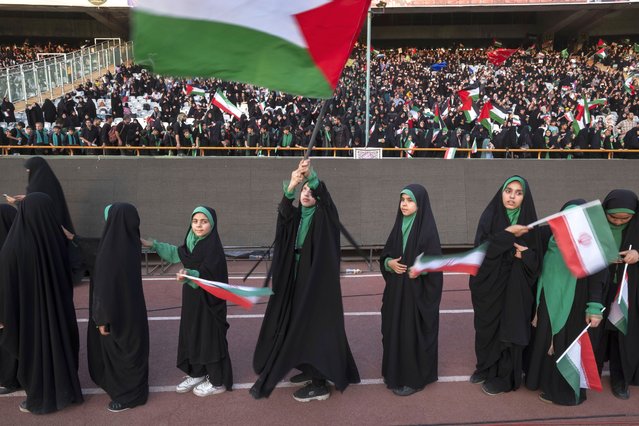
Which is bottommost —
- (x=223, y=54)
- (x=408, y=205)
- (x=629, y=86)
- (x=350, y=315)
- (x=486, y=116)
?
(x=350, y=315)

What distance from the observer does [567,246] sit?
3.92 meters

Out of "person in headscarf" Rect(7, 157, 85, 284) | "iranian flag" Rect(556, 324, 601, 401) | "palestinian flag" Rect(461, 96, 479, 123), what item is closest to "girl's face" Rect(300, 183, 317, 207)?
"iranian flag" Rect(556, 324, 601, 401)

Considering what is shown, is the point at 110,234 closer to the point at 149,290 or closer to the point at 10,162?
the point at 149,290

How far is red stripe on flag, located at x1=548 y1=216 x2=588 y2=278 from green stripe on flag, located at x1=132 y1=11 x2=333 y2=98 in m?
2.16

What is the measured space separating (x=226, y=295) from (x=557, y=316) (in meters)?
2.84

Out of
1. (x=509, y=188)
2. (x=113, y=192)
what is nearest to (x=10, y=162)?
(x=113, y=192)

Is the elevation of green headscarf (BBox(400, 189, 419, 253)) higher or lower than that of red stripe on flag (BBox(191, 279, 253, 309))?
higher

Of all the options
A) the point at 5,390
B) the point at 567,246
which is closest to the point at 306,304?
the point at 567,246

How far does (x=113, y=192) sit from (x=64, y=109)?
31.0 ft

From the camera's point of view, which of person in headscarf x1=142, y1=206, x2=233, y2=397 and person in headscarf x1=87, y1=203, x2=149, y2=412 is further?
person in headscarf x1=142, y1=206, x2=233, y2=397

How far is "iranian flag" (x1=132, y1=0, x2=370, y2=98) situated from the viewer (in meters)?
2.92

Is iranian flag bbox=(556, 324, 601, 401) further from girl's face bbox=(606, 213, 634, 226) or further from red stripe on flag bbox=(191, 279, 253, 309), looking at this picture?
red stripe on flag bbox=(191, 279, 253, 309)

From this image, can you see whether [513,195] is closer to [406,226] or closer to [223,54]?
[406,226]

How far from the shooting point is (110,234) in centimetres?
391
